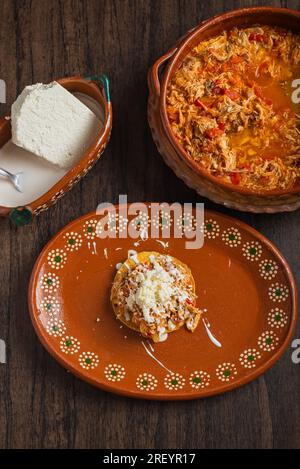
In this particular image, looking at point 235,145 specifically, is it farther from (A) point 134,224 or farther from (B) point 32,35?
(B) point 32,35

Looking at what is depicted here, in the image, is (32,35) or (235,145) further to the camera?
(32,35)

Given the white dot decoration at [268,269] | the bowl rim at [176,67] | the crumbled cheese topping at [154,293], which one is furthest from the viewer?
the white dot decoration at [268,269]

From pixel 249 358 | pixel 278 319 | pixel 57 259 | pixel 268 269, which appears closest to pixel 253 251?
pixel 268 269

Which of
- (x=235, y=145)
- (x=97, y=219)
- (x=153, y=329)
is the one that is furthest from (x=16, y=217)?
(x=235, y=145)

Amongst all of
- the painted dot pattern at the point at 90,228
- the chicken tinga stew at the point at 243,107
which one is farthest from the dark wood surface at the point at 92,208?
the chicken tinga stew at the point at 243,107

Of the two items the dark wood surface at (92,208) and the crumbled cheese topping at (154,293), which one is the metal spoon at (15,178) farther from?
the crumbled cheese topping at (154,293)
